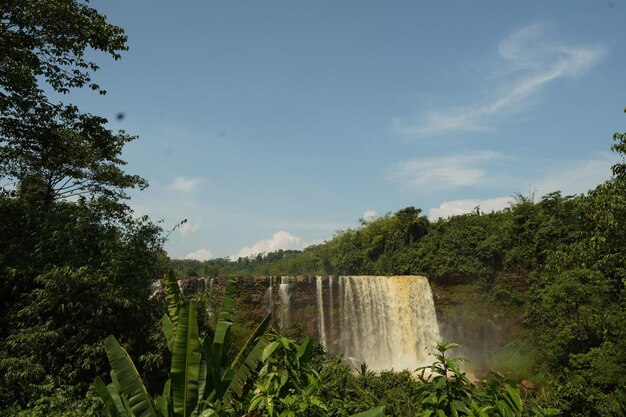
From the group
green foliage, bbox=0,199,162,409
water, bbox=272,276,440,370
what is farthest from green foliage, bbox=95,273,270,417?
water, bbox=272,276,440,370

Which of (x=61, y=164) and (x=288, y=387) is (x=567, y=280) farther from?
(x=61, y=164)

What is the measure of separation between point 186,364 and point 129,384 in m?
0.86

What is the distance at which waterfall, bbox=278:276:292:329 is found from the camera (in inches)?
863

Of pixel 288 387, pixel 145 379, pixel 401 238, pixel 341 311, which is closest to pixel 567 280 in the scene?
pixel 341 311

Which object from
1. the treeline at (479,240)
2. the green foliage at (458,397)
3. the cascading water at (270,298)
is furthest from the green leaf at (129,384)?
the treeline at (479,240)

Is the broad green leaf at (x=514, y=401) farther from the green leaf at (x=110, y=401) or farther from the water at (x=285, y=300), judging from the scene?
the water at (x=285, y=300)

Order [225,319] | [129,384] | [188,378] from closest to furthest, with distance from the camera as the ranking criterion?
[188,378] < [129,384] < [225,319]

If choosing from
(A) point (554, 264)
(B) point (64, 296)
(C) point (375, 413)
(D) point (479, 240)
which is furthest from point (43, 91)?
(D) point (479, 240)

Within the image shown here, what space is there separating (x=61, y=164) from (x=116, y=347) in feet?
33.0

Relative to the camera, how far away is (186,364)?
4.52m

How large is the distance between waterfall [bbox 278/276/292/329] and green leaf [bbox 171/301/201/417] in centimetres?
1762

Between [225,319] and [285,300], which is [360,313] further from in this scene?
[225,319]

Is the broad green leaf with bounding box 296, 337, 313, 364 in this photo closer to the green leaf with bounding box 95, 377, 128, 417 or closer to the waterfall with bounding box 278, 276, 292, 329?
the green leaf with bounding box 95, 377, 128, 417

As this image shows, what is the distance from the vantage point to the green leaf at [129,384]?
15.0 feet
